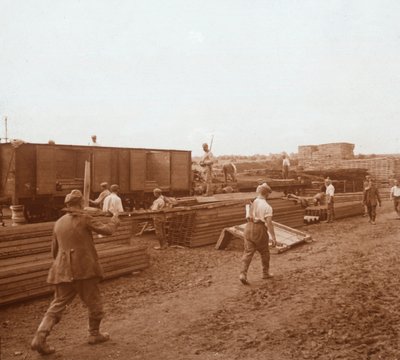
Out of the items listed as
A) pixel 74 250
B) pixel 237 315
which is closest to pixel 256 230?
pixel 237 315

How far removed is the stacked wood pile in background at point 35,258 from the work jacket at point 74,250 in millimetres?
2251

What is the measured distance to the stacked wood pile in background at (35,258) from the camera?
6879 millimetres

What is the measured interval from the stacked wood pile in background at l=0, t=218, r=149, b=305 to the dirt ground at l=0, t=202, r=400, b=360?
0.81 feet

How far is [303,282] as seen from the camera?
25.6ft

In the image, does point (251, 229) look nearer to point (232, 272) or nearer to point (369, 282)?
point (232, 272)

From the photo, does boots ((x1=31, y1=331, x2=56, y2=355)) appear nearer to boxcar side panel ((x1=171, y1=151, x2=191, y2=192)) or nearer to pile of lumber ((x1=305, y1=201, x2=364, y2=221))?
boxcar side panel ((x1=171, y1=151, x2=191, y2=192))

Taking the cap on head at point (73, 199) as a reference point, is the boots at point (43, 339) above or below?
below

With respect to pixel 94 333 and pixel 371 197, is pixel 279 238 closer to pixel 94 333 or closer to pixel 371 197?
pixel 371 197

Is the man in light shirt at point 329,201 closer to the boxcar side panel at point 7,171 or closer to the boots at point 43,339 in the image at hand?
the boxcar side panel at point 7,171

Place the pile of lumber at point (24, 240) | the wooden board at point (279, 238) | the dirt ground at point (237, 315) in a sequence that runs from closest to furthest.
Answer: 1. the dirt ground at point (237, 315)
2. the pile of lumber at point (24, 240)
3. the wooden board at point (279, 238)

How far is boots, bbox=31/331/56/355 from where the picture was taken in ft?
15.4

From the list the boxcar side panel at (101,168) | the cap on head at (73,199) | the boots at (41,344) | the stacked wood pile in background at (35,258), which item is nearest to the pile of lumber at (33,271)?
the stacked wood pile in background at (35,258)

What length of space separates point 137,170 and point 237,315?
38.1 ft

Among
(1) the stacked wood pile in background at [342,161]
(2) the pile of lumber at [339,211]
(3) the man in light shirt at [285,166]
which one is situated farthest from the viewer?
(1) the stacked wood pile in background at [342,161]
